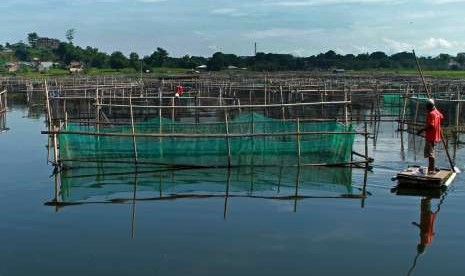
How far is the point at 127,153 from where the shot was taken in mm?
13500

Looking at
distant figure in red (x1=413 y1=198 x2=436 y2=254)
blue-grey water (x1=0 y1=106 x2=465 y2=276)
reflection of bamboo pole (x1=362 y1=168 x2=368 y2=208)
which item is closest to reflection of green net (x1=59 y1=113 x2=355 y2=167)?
blue-grey water (x1=0 y1=106 x2=465 y2=276)

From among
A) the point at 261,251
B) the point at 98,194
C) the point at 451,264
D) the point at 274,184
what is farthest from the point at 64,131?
the point at 451,264

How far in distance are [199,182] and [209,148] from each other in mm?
1449

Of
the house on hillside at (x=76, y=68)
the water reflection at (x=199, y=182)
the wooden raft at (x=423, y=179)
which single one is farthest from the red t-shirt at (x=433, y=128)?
the house on hillside at (x=76, y=68)

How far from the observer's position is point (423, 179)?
36.8 ft

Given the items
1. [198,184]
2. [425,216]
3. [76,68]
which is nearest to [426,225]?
[425,216]

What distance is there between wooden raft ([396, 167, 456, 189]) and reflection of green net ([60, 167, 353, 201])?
110 cm

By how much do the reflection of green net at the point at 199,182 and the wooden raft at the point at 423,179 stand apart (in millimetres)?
1105

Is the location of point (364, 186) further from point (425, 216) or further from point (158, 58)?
point (158, 58)

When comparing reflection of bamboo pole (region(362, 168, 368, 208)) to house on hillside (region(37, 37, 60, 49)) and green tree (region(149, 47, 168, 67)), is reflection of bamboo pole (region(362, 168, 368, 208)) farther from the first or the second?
house on hillside (region(37, 37, 60, 49))

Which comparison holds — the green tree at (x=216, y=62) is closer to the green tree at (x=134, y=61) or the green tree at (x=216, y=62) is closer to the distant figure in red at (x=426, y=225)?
the green tree at (x=134, y=61)

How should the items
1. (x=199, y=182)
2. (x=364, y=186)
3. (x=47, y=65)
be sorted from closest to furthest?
(x=364, y=186) < (x=199, y=182) < (x=47, y=65)

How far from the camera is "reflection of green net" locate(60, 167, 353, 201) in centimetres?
1128

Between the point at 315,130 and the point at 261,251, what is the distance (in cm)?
691
